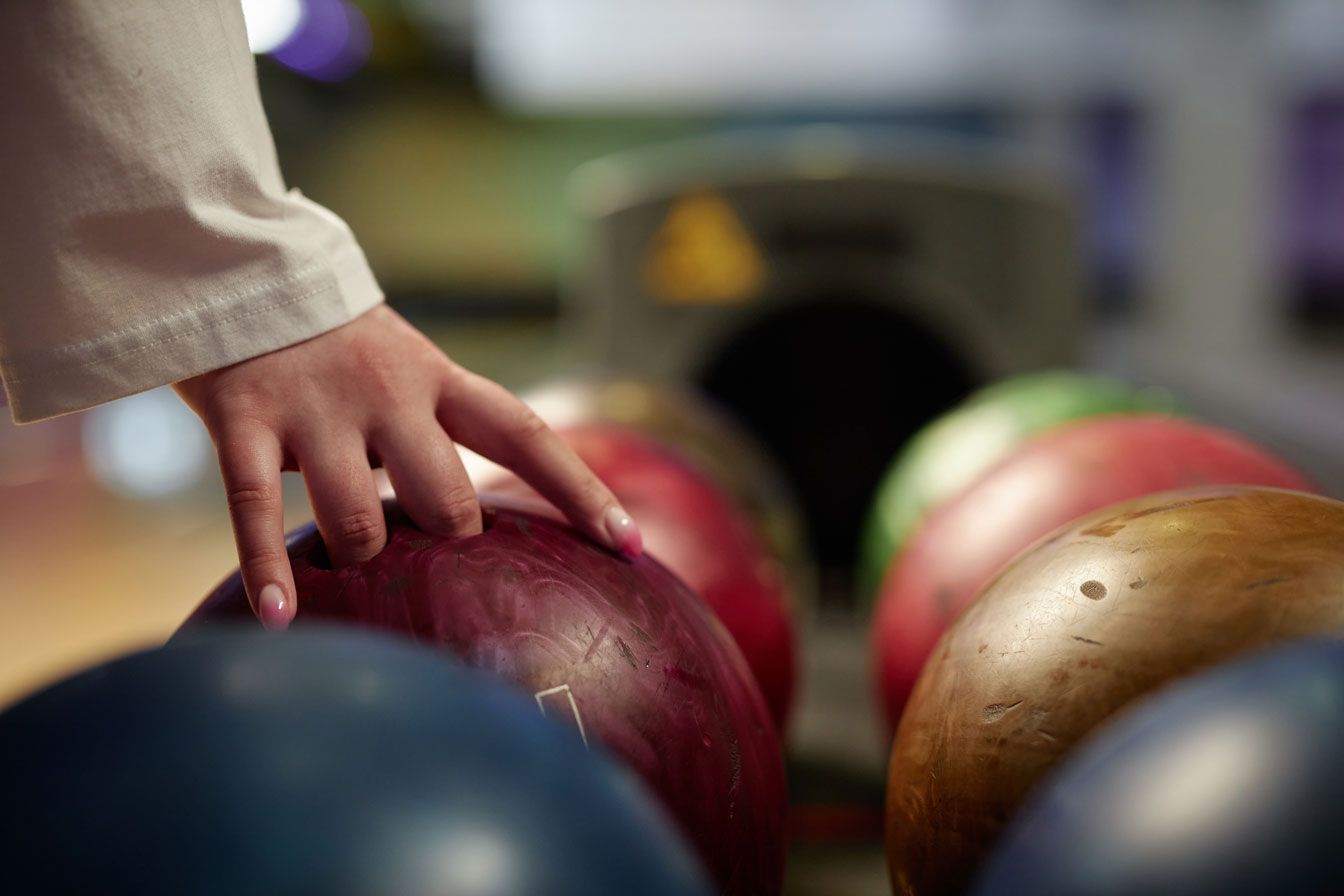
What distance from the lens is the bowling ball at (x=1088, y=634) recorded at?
540 mm

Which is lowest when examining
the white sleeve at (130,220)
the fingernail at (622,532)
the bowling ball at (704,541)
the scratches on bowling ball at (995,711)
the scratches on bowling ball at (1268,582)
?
the bowling ball at (704,541)

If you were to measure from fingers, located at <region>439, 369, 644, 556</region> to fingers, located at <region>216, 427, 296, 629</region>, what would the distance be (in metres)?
0.10

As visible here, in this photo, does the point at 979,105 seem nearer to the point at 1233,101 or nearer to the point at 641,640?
the point at 1233,101

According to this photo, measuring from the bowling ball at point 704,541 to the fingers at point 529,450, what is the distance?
218 mm

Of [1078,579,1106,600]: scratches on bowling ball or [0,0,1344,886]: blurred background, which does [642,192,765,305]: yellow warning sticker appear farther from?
[1078,579,1106,600]: scratches on bowling ball

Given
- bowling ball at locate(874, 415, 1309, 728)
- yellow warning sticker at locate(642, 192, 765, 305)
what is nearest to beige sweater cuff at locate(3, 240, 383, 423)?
bowling ball at locate(874, 415, 1309, 728)

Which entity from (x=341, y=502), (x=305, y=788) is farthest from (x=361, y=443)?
(x=305, y=788)

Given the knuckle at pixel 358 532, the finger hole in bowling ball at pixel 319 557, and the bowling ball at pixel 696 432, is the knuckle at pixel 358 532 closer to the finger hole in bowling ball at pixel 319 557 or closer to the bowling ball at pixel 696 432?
the finger hole in bowling ball at pixel 319 557

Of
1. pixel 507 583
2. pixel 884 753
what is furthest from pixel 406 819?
pixel 884 753

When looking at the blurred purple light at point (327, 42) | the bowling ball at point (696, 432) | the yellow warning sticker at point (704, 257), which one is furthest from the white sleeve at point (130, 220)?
the blurred purple light at point (327, 42)

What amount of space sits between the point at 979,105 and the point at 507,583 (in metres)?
5.28

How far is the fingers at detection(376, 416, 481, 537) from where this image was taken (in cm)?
62

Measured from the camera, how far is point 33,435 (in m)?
4.73

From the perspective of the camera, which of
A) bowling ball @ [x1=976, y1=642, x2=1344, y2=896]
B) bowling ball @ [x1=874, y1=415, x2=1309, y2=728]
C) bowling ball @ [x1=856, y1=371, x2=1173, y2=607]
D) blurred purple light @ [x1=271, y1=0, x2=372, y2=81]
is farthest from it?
blurred purple light @ [x1=271, y1=0, x2=372, y2=81]
